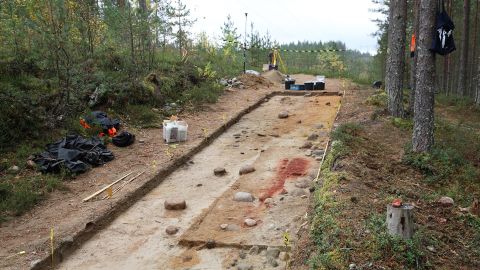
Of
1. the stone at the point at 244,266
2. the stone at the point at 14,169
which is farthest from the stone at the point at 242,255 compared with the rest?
the stone at the point at 14,169

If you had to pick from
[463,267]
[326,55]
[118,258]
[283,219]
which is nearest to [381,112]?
[283,219]

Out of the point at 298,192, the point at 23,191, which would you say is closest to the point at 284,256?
the point at 298,192

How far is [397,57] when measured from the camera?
9492mm

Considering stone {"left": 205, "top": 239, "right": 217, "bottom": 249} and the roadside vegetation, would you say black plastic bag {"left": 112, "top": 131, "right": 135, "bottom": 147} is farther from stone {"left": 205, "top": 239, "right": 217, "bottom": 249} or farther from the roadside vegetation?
stone {"left": 205, "top": 239, "right": 217, "bottom": 249}

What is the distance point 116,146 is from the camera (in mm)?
8672

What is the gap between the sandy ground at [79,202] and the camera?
16.5 feet

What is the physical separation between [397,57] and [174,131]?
5042 mm

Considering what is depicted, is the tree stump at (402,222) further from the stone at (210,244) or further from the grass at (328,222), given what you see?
the stone at (210,244)

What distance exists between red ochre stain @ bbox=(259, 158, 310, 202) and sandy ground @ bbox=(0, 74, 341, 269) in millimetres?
836

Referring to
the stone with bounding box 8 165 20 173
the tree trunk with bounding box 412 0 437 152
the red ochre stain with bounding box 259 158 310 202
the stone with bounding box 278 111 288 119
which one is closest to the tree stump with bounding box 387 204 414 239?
the red ochre stain with bounding box 259 158 310 202

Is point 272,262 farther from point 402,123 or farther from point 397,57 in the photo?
point 397,57

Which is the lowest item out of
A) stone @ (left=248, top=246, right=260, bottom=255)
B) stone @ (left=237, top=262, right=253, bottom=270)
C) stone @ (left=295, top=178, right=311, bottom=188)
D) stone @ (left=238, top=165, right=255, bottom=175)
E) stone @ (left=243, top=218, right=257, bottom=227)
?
stone @ (left=237, top=262, right=253, bottom=270)

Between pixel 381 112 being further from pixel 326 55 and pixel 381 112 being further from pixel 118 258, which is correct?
pixel 326 55

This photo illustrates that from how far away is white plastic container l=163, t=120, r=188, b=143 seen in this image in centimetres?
897
